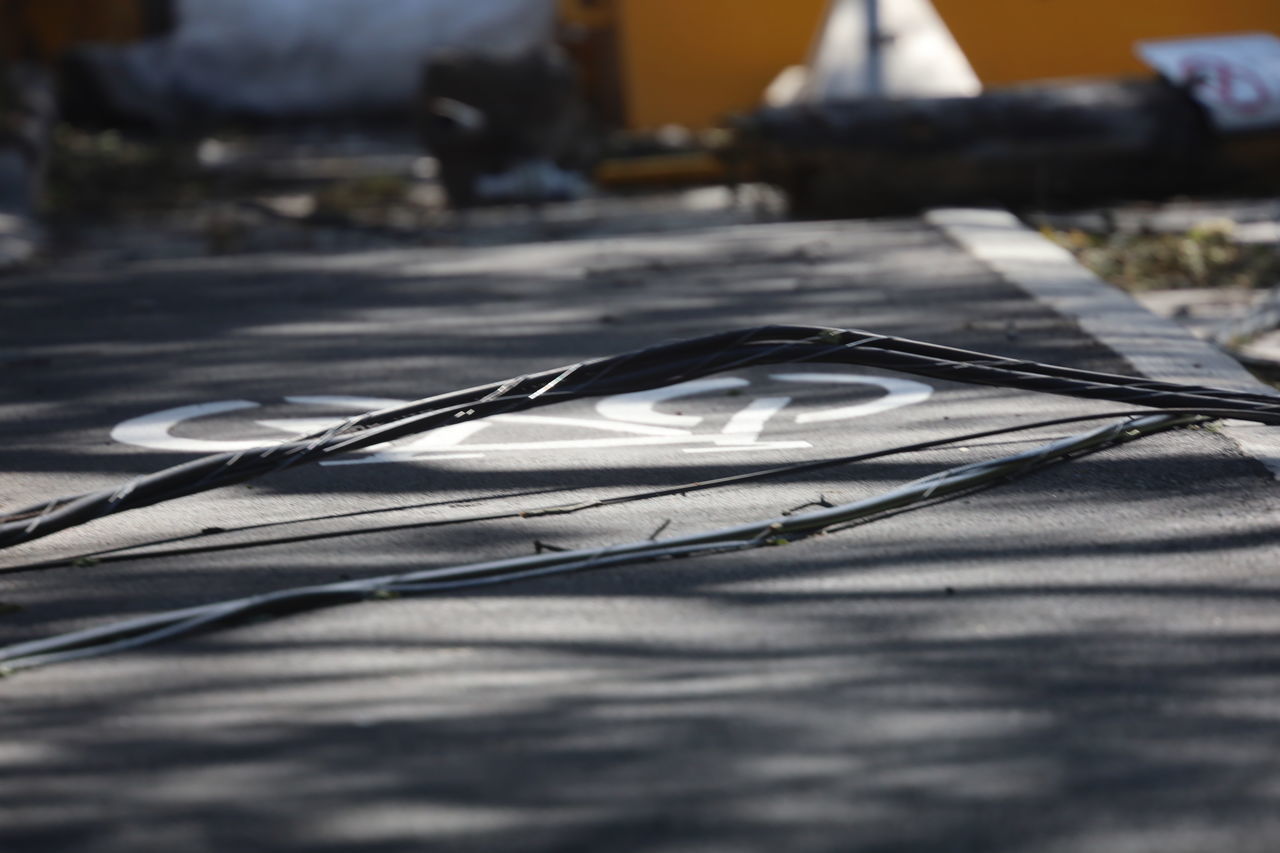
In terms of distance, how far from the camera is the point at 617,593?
3383 mm

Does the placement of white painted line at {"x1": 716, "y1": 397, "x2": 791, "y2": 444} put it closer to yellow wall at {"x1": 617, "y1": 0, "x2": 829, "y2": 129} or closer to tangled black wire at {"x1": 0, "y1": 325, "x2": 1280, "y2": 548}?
tangled black wire at {"x1": 0, "y1": 325, "x2": 1280, "y2": 548}

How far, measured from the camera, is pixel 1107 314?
6.10 meters

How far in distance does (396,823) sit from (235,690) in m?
0.64

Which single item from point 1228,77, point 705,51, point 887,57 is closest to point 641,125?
point 705,51

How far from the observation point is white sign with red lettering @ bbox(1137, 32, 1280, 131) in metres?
10.6

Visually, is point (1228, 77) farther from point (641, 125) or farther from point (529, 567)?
point (529, 567)

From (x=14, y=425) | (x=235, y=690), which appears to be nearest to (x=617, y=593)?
(x=235, y=690)

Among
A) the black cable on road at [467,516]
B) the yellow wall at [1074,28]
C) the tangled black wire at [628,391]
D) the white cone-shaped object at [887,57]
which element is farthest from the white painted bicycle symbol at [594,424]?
the yellow wall at [1074,28]

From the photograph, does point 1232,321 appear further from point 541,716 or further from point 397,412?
point 541,716

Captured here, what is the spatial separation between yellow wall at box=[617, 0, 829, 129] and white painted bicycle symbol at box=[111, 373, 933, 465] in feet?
37.4

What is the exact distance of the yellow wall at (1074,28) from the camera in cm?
1566

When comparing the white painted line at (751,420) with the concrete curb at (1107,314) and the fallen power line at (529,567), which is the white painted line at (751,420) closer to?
the fallen power line at (529,567)

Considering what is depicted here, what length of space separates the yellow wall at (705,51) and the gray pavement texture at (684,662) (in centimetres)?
1146

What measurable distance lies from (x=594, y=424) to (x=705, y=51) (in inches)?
478
